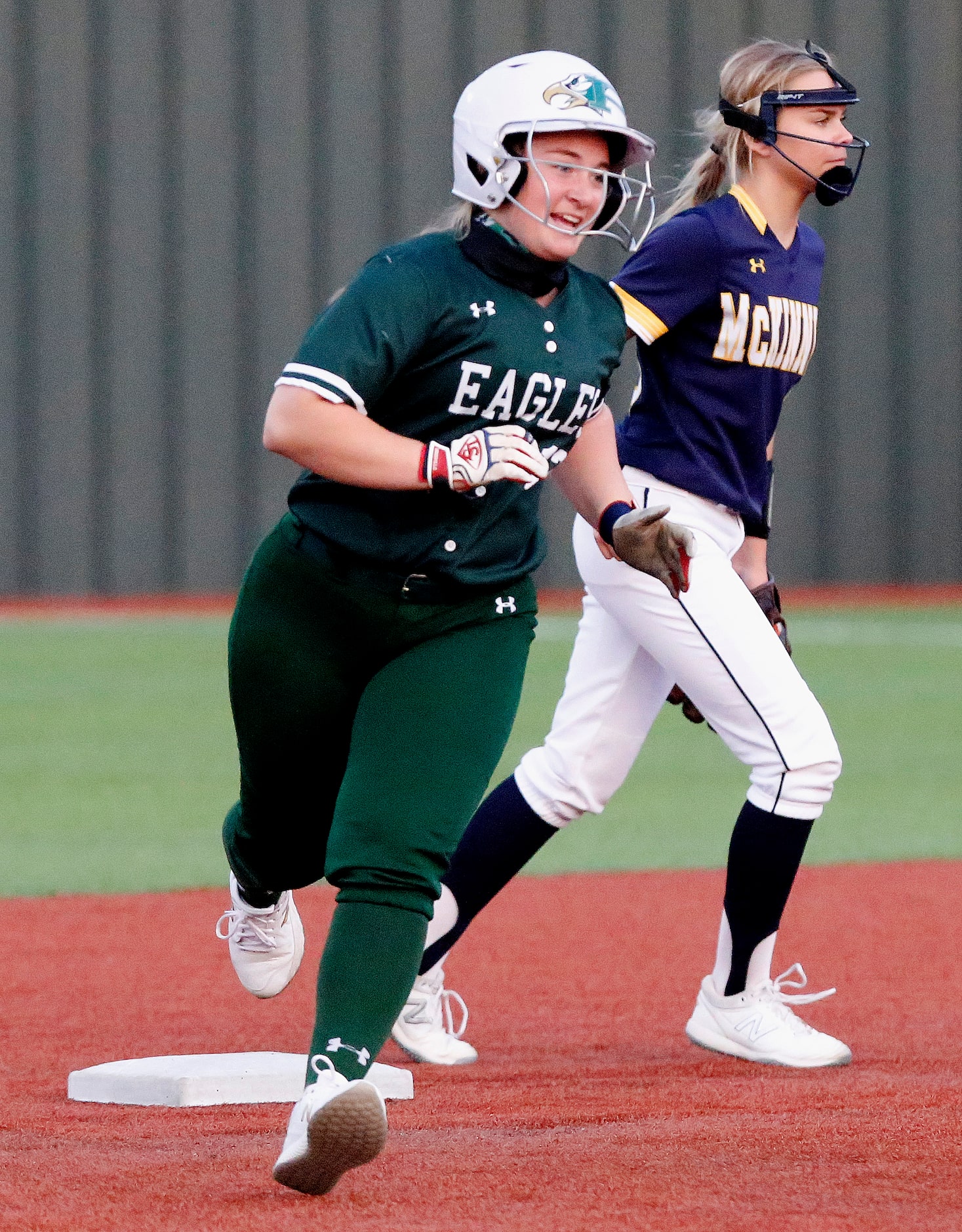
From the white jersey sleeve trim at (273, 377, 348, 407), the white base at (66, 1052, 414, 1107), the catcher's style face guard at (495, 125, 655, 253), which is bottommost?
the white base at (66, 1052, 414, 1107)

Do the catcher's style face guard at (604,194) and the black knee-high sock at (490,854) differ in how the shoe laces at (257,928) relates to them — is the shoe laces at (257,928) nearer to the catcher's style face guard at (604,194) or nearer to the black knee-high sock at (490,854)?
the black knee-high sock at (490,854)

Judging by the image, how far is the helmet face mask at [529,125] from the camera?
2.98m

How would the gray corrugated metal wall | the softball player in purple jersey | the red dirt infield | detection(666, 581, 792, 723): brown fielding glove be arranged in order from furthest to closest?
1. the gray corrugated metal wall
2. detection(666, 581, 792, 723): brown fielding glove
3. the softball player in purple jersey
4. the red dirt infield

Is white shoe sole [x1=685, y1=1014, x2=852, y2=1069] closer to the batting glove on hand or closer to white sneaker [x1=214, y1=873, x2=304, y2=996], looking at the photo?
white sneaker [x1=214, y1=873, x2=304, y2=996]

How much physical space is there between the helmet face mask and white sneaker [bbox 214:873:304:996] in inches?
55.6

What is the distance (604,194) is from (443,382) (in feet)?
1.40

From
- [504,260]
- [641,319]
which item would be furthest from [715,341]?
[504,260]

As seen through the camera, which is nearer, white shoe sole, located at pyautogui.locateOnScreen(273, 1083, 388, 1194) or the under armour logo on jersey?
white shoe sole, located at pyautogui.locateOnScreen(273, 1083, 388, 1194)

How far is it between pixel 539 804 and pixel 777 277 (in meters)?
1.22

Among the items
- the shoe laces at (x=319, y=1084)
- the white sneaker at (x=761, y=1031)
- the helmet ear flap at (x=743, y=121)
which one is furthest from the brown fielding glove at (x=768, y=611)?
the shoe laces at (x=319, y=1084)

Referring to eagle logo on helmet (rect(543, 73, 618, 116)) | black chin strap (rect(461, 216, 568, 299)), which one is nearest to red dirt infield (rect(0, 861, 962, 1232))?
black chin strap (rect(461, 216, 568, 299))

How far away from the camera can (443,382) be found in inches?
115

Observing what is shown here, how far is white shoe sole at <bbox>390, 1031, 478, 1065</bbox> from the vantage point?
393 cm

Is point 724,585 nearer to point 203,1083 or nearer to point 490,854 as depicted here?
point 490,854
